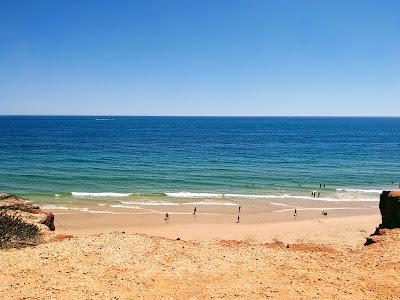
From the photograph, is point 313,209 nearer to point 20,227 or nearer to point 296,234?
point 296,234

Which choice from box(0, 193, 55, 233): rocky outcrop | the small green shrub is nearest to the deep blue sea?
box(0, 193, 55, 233): rocky outcrop

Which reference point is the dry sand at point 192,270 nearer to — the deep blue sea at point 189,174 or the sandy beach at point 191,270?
the sandy beach at point 191,270

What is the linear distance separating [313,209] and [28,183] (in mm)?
32485

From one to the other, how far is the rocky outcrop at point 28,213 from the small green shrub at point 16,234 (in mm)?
1126

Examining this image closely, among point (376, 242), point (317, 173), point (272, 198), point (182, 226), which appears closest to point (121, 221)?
point (182, 226)

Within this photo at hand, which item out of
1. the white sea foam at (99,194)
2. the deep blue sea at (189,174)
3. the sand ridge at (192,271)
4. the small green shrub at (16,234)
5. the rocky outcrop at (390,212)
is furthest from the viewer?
the deep blue sea at (189,174)

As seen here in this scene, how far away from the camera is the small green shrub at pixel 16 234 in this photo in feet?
57.6

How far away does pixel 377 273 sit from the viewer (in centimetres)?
1490

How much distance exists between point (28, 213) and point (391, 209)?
2096 centimetres

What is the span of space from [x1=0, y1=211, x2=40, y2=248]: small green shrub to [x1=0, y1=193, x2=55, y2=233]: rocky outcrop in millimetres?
1126

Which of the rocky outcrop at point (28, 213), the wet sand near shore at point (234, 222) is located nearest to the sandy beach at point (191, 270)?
the rocky outcrop at point (28, 213)

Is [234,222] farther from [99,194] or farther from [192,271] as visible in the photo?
[192,271]

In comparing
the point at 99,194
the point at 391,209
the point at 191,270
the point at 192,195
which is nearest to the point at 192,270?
the point at 191,270

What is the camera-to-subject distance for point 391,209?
866 inches
